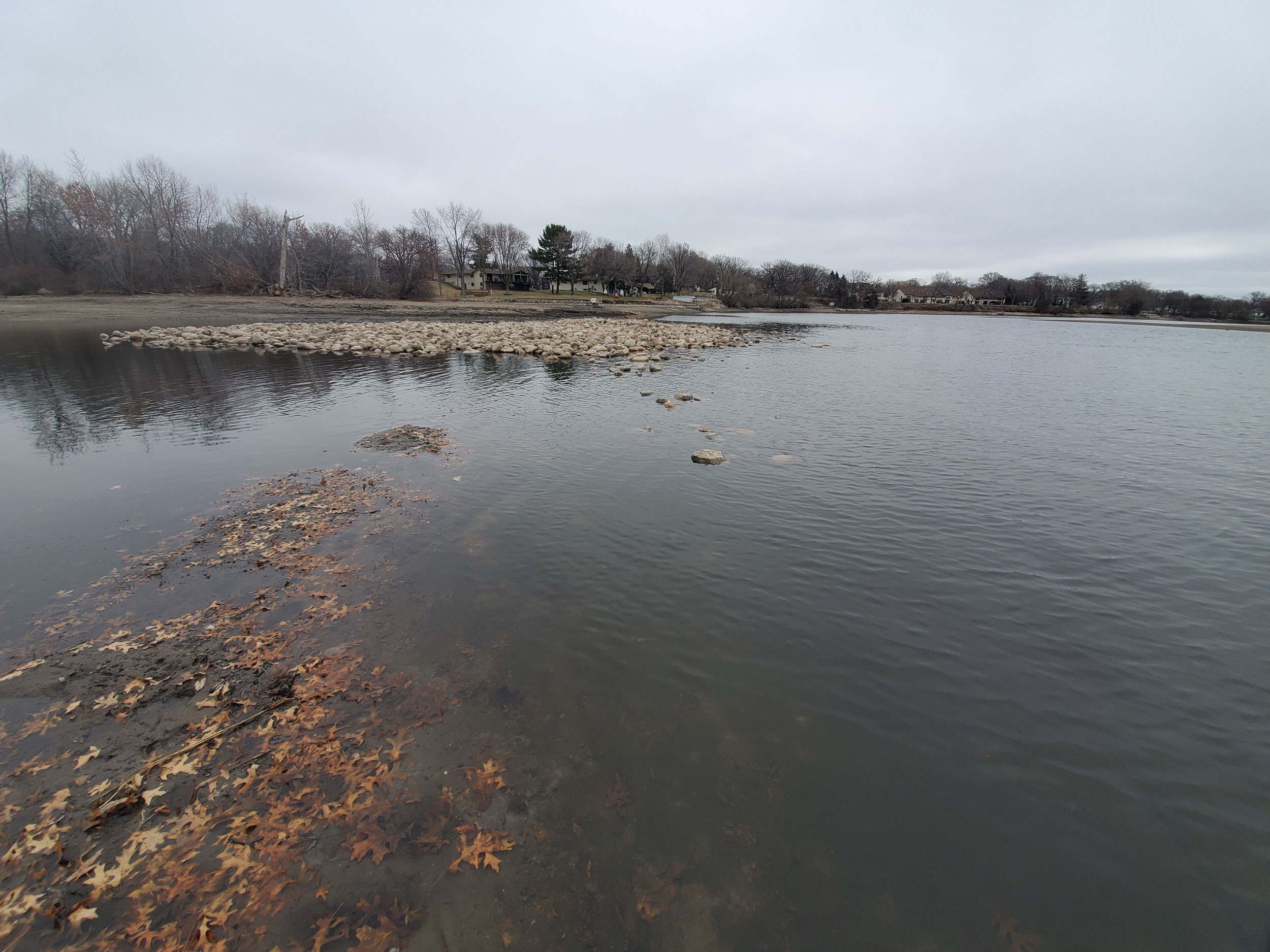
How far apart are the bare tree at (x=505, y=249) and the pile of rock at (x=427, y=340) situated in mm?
60436

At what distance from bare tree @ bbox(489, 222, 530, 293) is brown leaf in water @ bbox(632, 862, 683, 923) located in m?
109

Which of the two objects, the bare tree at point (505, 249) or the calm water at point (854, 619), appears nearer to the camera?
the calm water at point (854, 619)

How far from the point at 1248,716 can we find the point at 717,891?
713 cm

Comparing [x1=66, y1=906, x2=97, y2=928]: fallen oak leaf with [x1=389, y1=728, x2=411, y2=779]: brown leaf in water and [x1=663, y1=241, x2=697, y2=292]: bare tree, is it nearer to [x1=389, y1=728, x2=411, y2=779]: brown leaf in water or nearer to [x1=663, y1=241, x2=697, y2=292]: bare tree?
[x1=389, y1=728, x2=411, y2=779]: brown leaf in water

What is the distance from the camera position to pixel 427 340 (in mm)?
39781

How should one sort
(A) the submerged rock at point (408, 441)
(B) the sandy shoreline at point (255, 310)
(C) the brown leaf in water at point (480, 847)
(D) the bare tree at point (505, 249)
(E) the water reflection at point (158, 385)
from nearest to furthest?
(C) the brown leaf in water at point (480, 847) → (A) the submerged rock at point (408, 441) → (E) the water reflection at point (158, 385) → (B) the sandy shoreline at point (255, 310) → (D) the bare tree at point (505, 249)

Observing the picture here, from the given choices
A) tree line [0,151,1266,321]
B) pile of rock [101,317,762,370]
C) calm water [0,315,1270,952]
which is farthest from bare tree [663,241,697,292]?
calm water [0,315,1270,952]

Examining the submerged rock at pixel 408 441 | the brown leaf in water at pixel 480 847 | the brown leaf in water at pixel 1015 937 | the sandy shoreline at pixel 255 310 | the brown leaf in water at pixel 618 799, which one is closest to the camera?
the brown leaf in water at pixel 1015 937

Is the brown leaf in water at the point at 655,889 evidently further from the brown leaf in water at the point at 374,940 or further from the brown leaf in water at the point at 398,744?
the brown leaf in water at the point at 398,744

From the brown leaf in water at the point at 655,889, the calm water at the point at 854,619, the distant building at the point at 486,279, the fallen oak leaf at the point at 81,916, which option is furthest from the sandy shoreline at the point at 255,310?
the brown leaf in water at the point at 655,889

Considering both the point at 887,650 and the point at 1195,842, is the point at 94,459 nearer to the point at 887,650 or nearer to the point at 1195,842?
the point at 887,650

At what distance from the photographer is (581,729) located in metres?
5.80

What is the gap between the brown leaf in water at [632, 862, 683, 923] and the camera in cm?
415

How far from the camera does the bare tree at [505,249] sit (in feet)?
353
